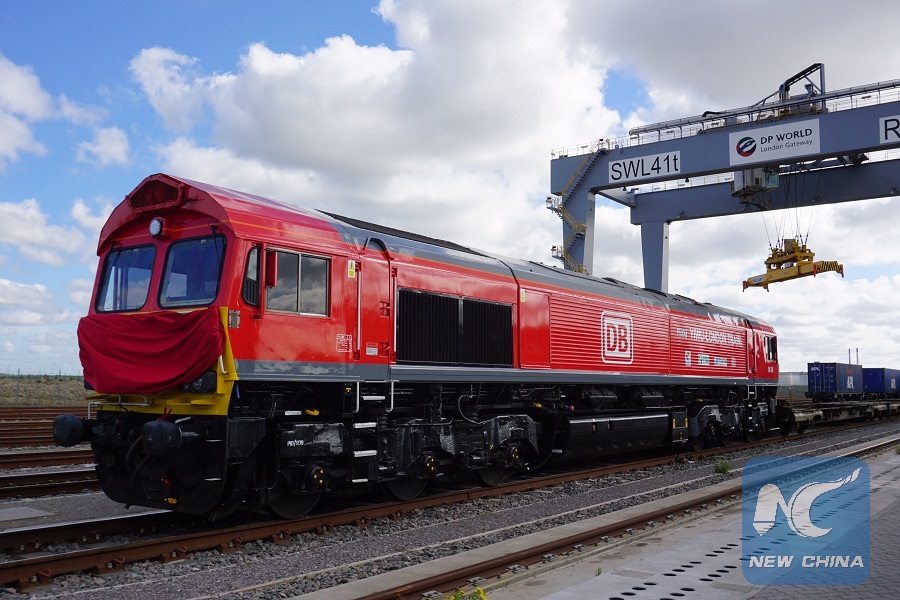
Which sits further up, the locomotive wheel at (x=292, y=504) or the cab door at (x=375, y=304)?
the cab door at (x=375, y=304)

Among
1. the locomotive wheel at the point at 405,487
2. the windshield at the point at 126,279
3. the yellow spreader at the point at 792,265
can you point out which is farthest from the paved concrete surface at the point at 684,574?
the yellow spreader at the point at 792,265

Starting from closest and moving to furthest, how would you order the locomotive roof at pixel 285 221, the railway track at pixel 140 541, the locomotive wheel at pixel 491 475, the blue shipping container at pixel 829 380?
the railway track at pixel 140 541, the locomotive roof at pixel 285 221, the locomotive wheel at pixel 491 475, the blue shipping container at pixel 829 380

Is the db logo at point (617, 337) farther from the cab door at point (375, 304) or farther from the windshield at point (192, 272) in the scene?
the windshield at point (192, 272)

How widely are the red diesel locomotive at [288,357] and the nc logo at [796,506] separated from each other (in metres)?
3.99

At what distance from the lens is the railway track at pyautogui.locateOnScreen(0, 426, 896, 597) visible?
6.85 meters

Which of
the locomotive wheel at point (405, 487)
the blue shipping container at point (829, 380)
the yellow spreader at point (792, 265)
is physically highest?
the yellow spreader at point (792, 265)

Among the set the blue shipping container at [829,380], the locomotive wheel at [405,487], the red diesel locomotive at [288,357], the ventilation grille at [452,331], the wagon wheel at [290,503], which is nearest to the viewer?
the red diesel locomotive at [288,357]

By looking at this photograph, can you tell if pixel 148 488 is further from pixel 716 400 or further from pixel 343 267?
pixel 716 400

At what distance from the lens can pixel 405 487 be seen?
35.4ft

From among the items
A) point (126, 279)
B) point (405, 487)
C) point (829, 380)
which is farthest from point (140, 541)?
point (829, 380)

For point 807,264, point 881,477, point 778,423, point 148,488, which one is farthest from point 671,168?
point 148,488

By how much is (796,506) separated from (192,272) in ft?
29.2

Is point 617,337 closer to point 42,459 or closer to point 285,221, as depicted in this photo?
point 285,221

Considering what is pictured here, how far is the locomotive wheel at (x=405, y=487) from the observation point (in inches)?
420
